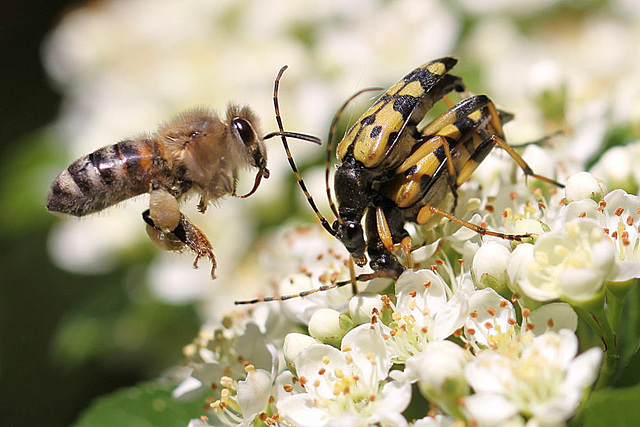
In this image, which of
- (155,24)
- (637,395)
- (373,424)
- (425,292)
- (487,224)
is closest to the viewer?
(637,395)

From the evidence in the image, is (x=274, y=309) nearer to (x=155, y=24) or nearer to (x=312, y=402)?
(x=312, y=402)

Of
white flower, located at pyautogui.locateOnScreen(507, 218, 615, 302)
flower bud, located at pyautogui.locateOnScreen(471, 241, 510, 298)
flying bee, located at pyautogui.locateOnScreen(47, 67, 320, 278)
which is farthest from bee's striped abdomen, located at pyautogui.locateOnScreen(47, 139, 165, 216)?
white flower, located at pyautogui.locateOnScreen(507, 218, 615, 302)

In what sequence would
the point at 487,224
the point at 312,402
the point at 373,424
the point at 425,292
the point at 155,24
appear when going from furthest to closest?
1. the point at 155,24
2. the point at 487,224
3. the point at 425,292
4. the point at 312,402
5. the point at 373,424

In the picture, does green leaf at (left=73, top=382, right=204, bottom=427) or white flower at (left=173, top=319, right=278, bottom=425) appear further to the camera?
green leaf at (left=73, top=382, right=204, bottom=427)

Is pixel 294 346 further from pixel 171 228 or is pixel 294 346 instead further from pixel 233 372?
pixel 171 228

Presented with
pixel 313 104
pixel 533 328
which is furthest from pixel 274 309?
pixel 313 104

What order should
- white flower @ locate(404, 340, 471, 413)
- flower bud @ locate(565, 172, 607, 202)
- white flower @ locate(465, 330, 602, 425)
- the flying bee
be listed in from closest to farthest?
white flower @ locate(465, 330, 602, 425), white flower @ locate(404, 340, 471, 413), flower bud @ locate(565, 172, 607, 202), the flying bee

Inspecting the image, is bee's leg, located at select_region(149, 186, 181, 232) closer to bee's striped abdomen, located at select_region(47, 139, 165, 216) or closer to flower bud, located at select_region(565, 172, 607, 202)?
bee's striped abdomen, located at select_region(47, 139, 165, 216)
